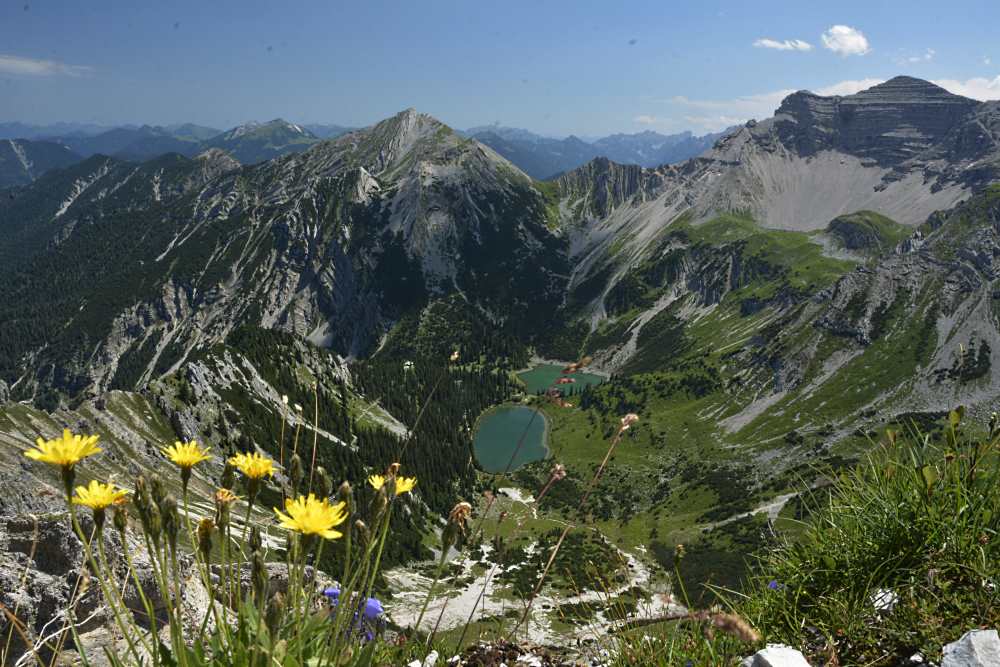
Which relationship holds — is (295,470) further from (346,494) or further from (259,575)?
→ (259,575)

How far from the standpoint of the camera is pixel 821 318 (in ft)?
625

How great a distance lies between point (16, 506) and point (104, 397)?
2312 inches

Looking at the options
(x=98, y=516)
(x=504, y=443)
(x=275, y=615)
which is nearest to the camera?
(x=275, y=615)

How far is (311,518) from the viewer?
94.0 inches

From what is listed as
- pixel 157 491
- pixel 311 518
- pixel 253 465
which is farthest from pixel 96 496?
pixel 311 518

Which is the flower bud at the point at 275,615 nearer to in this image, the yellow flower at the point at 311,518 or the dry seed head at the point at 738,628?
the yellow flower at the point at 311,518

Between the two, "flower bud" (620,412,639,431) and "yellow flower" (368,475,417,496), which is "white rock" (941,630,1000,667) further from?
"yellow flower" (368,475,417,496)

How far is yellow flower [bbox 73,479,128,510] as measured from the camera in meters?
2.63

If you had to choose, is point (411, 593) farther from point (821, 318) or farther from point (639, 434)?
point (821, 318)

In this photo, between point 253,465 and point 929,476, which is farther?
point 929,476

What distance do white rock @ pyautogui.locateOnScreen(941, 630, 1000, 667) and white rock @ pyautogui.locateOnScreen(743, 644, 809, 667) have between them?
0.70 metres

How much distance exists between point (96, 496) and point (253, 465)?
29.3 inches

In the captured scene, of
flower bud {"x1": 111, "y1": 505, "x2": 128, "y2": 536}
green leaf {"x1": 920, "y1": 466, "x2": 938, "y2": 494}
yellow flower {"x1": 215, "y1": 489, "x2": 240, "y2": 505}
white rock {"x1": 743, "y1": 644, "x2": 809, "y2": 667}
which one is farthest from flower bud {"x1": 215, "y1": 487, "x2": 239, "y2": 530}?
green leaf {"x1": 920, "y1": 466, "x2": 938, "y2": 494}

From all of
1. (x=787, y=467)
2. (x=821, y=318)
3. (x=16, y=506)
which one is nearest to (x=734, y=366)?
(x=821, y=318)
